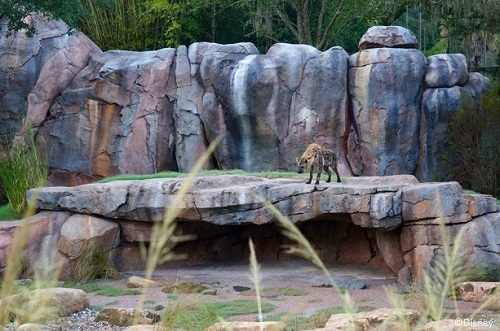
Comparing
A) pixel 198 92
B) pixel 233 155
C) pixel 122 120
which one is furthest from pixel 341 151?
pixel 122 120

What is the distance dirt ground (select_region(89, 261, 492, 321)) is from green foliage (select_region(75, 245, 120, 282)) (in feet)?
0.80

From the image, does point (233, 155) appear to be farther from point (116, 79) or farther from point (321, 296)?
point (321, 296)

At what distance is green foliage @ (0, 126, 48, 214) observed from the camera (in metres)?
11.7

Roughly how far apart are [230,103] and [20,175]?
4950mm

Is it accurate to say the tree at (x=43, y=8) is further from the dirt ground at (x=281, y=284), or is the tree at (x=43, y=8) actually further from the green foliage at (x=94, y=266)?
the dirt ground at (x=281, y=284)

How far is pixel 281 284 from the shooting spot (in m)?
10.3

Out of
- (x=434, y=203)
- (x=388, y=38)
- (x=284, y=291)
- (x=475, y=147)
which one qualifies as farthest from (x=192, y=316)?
(x=388, y=38)

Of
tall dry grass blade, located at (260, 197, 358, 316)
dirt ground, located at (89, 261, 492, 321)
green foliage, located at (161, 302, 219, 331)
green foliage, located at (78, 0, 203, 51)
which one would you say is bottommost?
dirt ground, located at (89, 261, 492, 321)

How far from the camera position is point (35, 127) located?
16.0m

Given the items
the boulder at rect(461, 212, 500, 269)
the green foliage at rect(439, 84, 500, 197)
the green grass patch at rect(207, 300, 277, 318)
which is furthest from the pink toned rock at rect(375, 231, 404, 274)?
the green foliage at rect(439, 84, 500, 197)

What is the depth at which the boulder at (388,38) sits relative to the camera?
15742 millimetres

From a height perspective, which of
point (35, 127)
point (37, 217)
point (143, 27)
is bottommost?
point (37, 217)

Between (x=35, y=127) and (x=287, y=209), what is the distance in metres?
7.46

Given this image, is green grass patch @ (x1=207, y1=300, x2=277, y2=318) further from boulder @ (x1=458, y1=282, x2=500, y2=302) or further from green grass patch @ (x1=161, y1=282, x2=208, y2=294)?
boulder @ (x1=458, y1=282, x2=500, y2=302)
